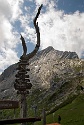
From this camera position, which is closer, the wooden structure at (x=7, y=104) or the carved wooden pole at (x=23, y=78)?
the wooden structure at (x=7, y=104)

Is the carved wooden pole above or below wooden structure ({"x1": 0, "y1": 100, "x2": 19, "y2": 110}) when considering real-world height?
above

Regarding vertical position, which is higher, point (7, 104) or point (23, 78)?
point (23, 78)

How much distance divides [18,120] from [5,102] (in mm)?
1090

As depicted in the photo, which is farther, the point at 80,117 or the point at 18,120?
the point at 80,117

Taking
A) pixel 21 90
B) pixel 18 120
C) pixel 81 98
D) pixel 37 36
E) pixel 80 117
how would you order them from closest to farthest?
pixel 18 120
pixel 21 90
pixel 37 36
pixel 80 117
pixel 81 98

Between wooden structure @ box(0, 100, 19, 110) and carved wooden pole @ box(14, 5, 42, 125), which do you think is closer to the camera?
wooden structure @ box(0, 100, 19, 110)

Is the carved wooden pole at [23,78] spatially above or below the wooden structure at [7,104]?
above

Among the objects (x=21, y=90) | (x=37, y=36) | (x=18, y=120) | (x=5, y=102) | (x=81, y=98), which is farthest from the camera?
(x=81, y=98)

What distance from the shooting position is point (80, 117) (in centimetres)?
9819

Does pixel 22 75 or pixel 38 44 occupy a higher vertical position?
pixel 38 44

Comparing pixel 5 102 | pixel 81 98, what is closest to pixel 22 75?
pixel 5 102

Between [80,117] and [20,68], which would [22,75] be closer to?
[20,68]

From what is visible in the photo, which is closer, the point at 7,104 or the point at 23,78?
the point at 7,104

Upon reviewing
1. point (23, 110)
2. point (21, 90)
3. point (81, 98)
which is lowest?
point (23, 110)
